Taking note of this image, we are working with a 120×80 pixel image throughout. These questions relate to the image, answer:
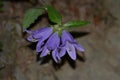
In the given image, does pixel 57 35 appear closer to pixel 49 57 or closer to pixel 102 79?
pixel 49 57

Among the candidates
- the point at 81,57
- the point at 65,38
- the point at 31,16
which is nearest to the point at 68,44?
the point at 65,38

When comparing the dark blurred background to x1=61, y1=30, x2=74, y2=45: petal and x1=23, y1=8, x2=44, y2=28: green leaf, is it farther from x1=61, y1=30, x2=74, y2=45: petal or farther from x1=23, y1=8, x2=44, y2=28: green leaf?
x1=61, y1=30, x2=74, y2=45: petal

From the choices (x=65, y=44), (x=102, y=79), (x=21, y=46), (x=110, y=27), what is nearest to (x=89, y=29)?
(x=110, y=27)

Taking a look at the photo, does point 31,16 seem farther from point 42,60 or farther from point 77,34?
point 77,34

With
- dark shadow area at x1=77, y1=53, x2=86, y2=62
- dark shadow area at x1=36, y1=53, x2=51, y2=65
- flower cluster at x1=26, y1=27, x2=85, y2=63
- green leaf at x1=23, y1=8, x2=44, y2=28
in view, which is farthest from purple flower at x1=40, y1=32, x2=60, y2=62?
dark shadow area at x1=77, y1=53, x2=86, y2=62

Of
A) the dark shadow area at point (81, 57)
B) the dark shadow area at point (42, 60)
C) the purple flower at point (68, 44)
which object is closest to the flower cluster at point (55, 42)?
the purple flower at point (68, 44)

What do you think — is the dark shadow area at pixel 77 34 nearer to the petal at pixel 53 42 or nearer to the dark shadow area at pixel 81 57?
the dark shadow area at pixel 81 57

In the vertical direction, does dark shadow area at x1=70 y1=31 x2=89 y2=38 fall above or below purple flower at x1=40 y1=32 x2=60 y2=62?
below

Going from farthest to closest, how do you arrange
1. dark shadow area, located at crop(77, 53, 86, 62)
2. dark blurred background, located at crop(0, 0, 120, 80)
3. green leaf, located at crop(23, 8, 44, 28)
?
dark shadow area, located at crop(77, 53, 86, 62) < dark blurred background, located at crop(0, 0, 120, 80) < green leaf, located at crop(23, 8, 44, 28)

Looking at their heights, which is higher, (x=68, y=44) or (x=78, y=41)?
(x=68, y=44)
